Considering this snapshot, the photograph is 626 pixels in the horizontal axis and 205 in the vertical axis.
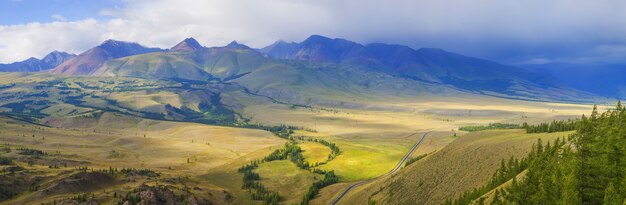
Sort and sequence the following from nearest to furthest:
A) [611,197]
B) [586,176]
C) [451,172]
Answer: [611,197], [586,176], [451,172]

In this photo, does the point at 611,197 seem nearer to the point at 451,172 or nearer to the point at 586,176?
the point at 586,176

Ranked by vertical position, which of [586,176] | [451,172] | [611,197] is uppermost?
[586,176]

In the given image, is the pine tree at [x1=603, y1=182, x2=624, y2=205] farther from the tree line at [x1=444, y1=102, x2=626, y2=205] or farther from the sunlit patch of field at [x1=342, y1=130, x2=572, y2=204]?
the sunlit patch of field at [x1=342, y1=130, x2=572, y2=204]

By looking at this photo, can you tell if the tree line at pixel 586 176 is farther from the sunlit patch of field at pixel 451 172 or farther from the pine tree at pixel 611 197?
the sunlit patch of field at pixel 451 172

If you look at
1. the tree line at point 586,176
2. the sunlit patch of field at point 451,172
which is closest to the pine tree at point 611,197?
the tree line at point 586,176

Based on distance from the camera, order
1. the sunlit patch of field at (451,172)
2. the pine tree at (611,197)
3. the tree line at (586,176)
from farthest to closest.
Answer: the sunlit patch of field at (451,172), the tree line at (586,176), the pine tree at (611,197)

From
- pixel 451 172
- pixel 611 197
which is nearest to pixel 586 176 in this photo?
pixel 611 197

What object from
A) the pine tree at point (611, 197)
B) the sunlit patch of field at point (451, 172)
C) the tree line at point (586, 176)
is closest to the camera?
the pine tree at point (611, 197)

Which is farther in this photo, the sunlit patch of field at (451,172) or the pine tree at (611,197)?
the sunlit patch of field at (451,172)

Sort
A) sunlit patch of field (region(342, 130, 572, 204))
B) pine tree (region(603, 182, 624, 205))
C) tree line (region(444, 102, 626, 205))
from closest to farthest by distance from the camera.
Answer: pine tree (region(603, 182, 624, 205)) < tree line (region(444, 102, 626, 205)) < sunlit patch of field (region(342, 130, 572, 204))

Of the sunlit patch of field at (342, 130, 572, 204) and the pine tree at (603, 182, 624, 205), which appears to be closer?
the pine tree at (603, 182, 624, 205)

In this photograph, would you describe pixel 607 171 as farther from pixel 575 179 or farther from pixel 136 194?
pixel 136 194

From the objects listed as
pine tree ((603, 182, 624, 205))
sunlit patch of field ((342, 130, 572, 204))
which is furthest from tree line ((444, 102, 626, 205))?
sunlit patch of field ((342, 130, 572, 204))
